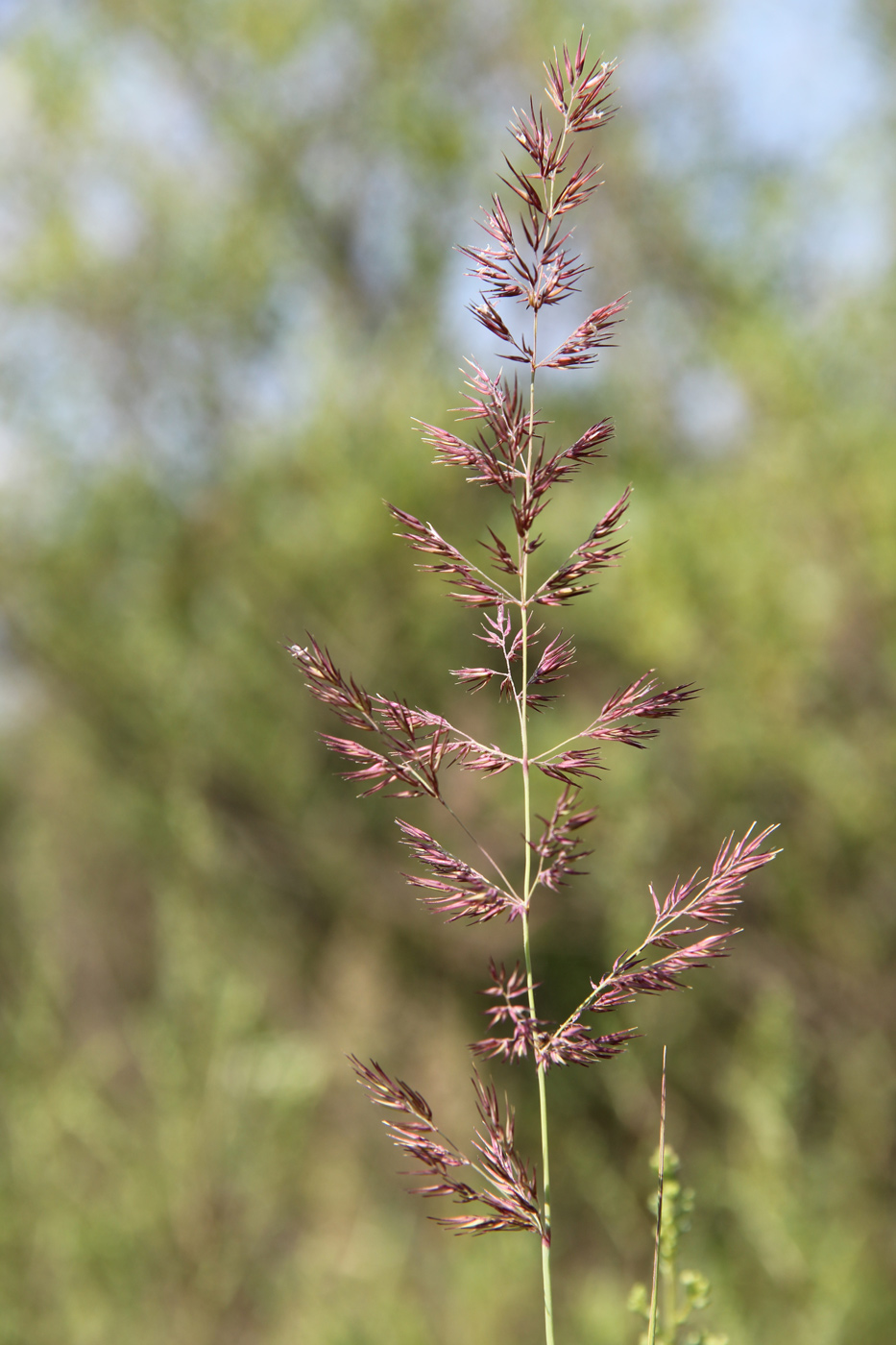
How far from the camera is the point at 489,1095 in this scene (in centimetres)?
87

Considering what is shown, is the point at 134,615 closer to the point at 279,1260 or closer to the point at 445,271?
the point at 445,271

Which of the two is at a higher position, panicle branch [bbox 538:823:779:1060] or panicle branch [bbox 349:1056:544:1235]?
panicle branch [bbox 538:823:779:1060]

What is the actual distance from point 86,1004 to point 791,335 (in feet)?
29.4

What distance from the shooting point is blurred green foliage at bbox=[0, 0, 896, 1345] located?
456cm

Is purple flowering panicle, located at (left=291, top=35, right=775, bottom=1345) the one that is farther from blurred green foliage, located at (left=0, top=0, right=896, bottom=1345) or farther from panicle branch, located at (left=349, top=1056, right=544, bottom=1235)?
blurred green foliage, located at (left=0, top=0, right=896, bottom=1345)

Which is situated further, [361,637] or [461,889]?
[361,637]

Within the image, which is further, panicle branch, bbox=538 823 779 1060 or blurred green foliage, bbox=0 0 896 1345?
blurred green foliage, bbox=0 0 896 1345

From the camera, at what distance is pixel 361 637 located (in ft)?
22.0

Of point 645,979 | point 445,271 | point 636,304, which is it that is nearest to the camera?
point 645,979

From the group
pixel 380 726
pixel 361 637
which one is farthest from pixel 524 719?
pixel 361 637

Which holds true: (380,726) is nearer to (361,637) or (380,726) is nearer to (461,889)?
(461,889)

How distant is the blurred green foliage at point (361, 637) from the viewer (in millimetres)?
4559

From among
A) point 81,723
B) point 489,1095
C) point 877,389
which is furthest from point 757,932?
point 489,1095

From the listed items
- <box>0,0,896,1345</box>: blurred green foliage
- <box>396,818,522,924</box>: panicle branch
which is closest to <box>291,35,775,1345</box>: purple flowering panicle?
<box>396,818,522,924</box>: panicle branch
